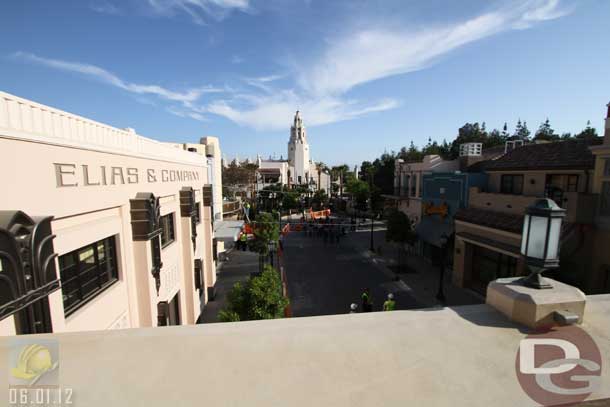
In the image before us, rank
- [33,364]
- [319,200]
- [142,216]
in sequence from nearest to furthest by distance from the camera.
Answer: [33,364] → [142,216] → [319,200]

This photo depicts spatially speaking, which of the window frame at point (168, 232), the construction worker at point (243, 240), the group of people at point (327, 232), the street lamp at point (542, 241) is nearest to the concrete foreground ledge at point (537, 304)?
the street lamp at point (542, 241)

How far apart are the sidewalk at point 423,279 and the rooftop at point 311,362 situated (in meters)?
13.2

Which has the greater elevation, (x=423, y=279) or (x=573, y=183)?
(x=573, y=183)

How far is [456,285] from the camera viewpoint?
54.7 feet

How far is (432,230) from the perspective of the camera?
20141mm

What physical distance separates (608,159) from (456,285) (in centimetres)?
938

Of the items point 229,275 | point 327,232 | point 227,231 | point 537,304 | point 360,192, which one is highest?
point 537,304

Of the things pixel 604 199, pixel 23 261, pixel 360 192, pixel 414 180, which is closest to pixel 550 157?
pixel 604 199

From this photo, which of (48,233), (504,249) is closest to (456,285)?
(504,249)

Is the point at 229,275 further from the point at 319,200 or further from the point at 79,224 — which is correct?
the point at 319,200

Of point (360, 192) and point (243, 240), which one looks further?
point (360, 192)

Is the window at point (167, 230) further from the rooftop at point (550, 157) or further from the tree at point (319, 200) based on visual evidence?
the tree at point (319, 200)

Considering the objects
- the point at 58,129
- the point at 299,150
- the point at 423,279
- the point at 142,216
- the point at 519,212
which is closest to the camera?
the point at 58,129

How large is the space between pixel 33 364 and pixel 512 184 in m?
19.5
